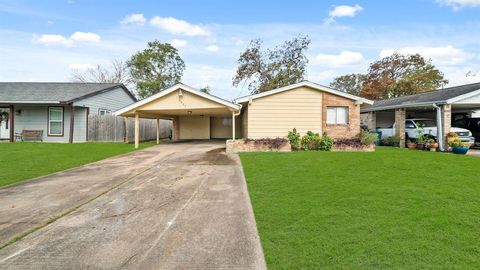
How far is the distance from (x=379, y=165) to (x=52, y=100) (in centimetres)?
1866

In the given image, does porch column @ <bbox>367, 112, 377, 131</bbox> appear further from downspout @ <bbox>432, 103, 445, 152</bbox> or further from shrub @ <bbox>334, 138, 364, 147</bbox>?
shrub @ <bbox>334, 138, 364, 147</bbox>

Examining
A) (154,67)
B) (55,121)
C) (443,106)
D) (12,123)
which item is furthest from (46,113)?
(443,106)

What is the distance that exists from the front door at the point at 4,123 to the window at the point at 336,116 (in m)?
20.9

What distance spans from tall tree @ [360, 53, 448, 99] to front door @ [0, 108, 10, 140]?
35231mm

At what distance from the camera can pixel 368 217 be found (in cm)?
470

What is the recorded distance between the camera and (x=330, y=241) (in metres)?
3.87

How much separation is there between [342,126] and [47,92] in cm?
1915

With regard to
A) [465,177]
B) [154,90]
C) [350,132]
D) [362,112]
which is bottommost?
[465,177]

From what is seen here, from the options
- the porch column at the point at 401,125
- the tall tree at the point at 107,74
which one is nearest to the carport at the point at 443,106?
the porch column at the point at 401,125

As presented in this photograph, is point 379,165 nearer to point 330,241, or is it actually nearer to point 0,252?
point 330,241

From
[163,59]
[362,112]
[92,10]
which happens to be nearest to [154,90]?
[163,59]

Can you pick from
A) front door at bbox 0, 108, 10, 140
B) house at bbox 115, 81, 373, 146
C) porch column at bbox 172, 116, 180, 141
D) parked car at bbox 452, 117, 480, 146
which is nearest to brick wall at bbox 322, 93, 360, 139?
house at bbox 115, 81, 373, 146

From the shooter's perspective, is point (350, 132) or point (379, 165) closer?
point (379, 165)

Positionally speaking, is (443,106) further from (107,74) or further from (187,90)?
(107,74)
